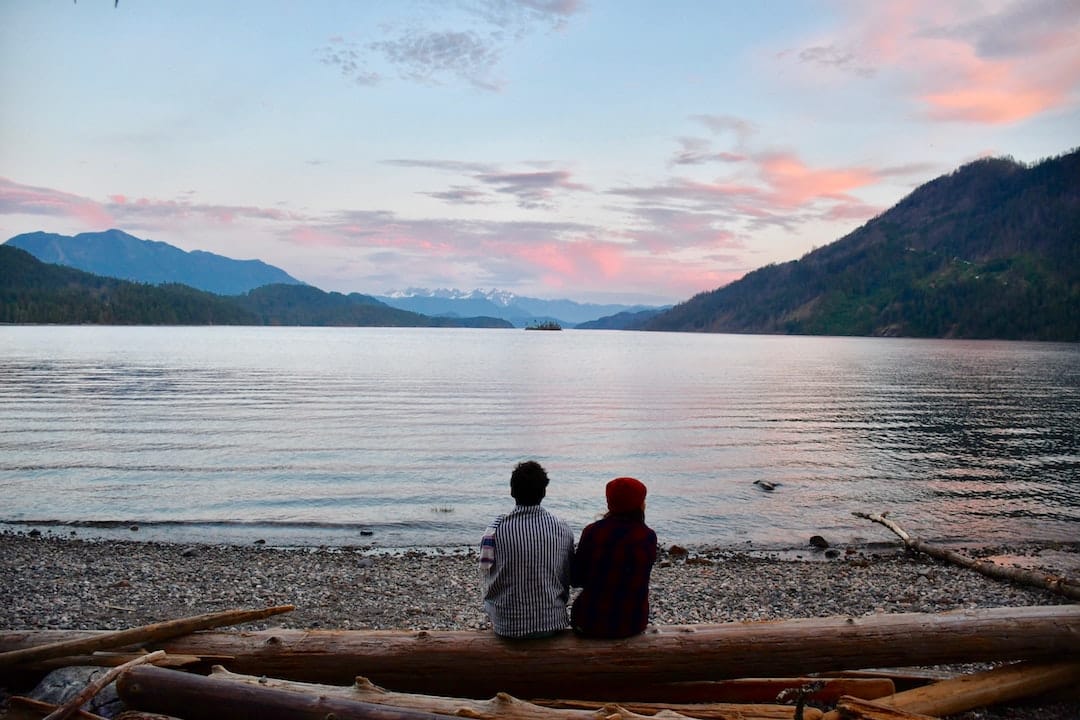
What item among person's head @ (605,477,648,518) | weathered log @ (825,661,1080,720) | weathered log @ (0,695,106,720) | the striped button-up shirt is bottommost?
weathered log @ (825,661,1080,720)

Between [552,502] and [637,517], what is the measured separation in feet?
57.6

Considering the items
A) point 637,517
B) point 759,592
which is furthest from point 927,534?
point 637,517

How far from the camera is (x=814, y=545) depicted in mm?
19516

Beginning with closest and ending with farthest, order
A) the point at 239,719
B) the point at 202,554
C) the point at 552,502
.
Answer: the point at 239,719 < the point at 202,554 < the point at 552,502

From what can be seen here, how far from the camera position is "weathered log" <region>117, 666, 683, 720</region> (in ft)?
20.6

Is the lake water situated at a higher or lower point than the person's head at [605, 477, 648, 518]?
lower

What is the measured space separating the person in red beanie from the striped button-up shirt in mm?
252

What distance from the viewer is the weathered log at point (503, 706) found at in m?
6.40

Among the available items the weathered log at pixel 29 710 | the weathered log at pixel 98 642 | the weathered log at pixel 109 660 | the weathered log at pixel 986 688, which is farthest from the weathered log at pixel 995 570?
the weathered log at pixel 29 710

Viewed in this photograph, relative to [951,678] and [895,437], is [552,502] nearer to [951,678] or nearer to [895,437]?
[951,678]

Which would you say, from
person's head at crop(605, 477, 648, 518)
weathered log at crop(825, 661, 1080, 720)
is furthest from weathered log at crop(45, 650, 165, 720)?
weathered log at crop(825, 661, 1080, 720)

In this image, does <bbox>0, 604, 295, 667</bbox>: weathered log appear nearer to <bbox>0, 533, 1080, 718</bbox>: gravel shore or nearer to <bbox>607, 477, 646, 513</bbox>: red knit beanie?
<bbox>0, 533, 1080, 718</bbox>: gravel shore

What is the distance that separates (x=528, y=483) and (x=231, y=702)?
3.31m

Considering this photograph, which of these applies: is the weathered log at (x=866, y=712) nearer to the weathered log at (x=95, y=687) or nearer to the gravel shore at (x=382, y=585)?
the gravel shore at (x=382, y=585)
